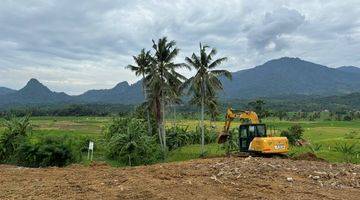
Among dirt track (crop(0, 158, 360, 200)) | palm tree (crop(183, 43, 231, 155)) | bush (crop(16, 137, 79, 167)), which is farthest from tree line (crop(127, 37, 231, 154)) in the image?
dirt track (crop(0, 158, 360, 200))

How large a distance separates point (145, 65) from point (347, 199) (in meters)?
41.1

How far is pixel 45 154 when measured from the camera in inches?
1484

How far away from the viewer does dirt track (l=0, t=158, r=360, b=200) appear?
588 inches

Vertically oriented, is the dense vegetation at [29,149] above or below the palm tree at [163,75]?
below

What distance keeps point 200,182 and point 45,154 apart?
78.0ft

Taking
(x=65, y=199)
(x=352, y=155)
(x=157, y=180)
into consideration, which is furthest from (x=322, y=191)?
(x=352, y=155)

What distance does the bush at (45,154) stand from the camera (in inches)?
1491

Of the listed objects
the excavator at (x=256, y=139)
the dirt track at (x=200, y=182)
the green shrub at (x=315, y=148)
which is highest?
the excavator at (x=256, y=139)

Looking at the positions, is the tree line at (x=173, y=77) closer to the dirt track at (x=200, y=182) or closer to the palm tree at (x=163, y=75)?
the palm tree at (x=163, y=75)

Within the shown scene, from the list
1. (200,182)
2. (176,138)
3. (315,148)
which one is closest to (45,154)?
(200,182)

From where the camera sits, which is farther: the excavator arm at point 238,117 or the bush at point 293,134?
the bush at point 293,134

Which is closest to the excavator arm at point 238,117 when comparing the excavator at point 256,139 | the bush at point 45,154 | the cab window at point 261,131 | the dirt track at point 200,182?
the excavator at point 256,139

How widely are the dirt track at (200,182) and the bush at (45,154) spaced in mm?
17725

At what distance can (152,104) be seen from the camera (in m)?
52.5
